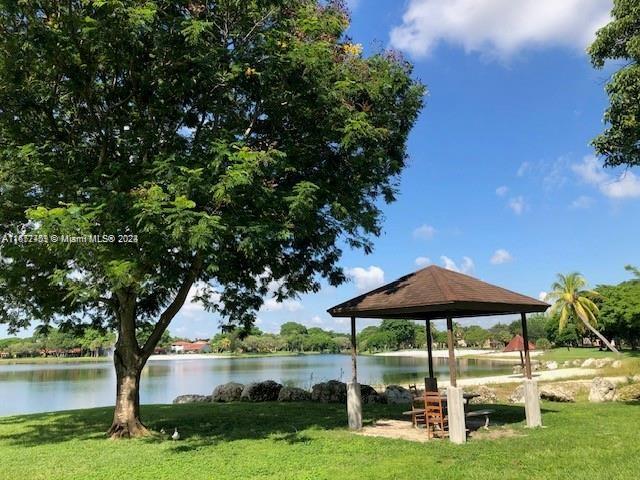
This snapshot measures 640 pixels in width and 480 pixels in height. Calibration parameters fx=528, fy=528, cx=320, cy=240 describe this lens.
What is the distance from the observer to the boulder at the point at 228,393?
61.7 feet

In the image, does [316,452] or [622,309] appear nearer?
[316,452]

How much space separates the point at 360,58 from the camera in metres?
11.6

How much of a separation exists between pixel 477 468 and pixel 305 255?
22.2 ft

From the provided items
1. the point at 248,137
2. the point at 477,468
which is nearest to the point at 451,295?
the point at 477,468

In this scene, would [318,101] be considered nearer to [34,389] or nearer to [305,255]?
[305,255]

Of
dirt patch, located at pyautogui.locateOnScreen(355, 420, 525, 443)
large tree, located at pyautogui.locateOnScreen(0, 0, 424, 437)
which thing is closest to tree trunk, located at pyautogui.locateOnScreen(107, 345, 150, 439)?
large tree, located at pyautogui.locateOnScreen(0, 0, 424, 437)

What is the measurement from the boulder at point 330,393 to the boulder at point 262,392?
1.49m

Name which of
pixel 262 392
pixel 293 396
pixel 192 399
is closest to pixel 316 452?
pixel 293 396

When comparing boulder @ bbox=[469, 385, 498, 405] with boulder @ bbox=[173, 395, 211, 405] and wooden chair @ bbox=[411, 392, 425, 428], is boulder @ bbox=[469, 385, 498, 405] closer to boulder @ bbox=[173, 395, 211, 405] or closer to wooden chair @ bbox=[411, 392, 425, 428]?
wooden chair @ bbox=[411, 392, 425, 428]

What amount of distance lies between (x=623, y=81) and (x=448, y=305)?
551cm

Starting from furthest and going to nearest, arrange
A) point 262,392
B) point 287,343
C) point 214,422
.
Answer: point 287,343, point 262,392, point 214,422

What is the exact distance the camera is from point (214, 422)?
13.0 m

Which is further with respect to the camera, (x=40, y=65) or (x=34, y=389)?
(x=34, y=389)

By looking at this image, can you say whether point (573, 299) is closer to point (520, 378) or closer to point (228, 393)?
point (520, 378)
